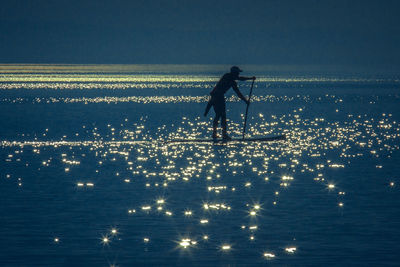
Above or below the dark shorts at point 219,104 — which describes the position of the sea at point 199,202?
below

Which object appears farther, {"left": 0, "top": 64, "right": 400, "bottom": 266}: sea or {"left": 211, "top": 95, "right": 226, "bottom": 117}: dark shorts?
{"left": 211, "top": 95, "right": 226, "bottom": 117}: dark shorts

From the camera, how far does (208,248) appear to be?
1125cm

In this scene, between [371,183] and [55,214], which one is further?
[371,183]

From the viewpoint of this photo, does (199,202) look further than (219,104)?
No

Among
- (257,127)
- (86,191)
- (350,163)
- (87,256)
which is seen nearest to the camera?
(87,256)

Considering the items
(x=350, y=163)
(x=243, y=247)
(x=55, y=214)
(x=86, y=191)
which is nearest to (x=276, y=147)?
(x=350, y=163)

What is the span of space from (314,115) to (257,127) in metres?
9.55

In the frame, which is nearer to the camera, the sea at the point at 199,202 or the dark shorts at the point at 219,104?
the sea at the point at 199,202

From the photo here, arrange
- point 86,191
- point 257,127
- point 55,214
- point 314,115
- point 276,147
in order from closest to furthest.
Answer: point 55,214
point 86,191
point 276,147
point 257,127
point 314,115

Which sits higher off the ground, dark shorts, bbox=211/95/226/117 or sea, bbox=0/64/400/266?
dark shorts, bbox=211/95/226/117

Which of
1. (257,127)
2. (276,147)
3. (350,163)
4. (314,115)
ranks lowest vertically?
(350,163)

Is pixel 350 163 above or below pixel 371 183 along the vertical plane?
above

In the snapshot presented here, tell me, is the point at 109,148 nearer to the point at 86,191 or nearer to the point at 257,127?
the point at 86,191

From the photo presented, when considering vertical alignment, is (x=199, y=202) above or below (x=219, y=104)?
below
